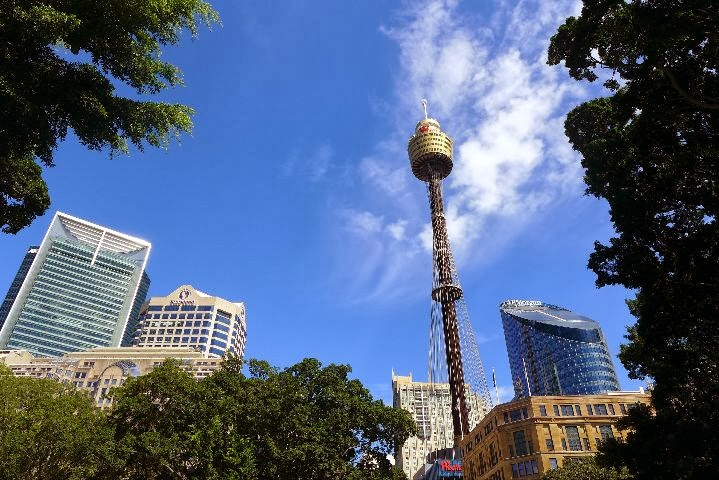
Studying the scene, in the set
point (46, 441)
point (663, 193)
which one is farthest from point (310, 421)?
point (663, 193)

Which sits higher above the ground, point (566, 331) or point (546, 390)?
point (566, 331)

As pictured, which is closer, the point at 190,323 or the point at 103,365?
the point at 103,365

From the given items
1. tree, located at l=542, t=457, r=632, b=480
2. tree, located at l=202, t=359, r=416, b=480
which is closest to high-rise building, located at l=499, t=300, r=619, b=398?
tree, located at l=542, t=457, r=632, b=480

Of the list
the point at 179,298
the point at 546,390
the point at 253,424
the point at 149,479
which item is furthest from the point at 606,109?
the point at 546,390

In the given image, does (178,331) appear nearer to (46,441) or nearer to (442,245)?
(442,245)

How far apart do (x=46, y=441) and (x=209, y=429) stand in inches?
398

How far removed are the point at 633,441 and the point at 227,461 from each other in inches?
896

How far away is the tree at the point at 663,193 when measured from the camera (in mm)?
16125

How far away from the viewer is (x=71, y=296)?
18050 cm

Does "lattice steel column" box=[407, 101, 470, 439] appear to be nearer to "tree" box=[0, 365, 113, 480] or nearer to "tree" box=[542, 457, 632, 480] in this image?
"tree" box=[542, 457, 632, 480]

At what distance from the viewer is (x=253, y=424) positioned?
32750 millimetres

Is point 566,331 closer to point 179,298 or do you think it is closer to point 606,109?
point 179,298

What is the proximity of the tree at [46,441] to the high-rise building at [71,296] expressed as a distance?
157734 mm

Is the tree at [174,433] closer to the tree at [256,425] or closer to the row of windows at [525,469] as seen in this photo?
the tree at [256,425]
